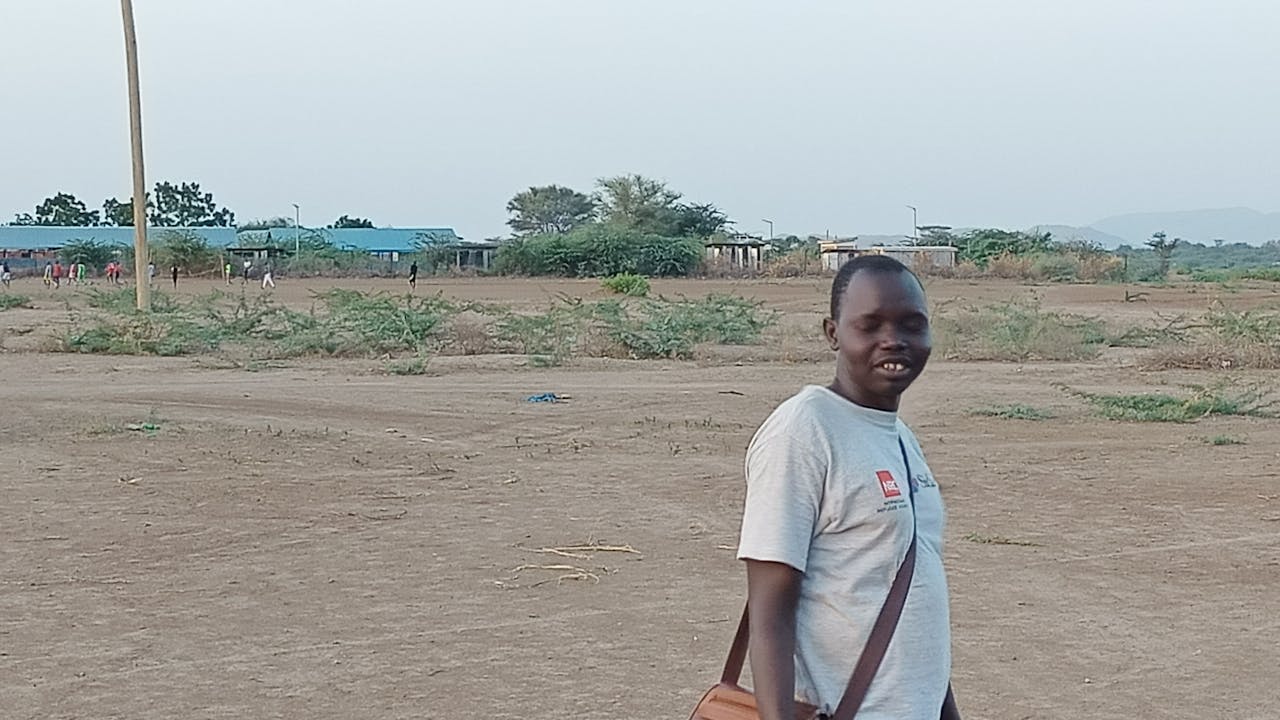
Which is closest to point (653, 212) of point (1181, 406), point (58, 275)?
point (58, 275)

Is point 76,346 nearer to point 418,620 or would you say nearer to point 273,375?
point 273,375

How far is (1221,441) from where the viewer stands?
47.3 ft

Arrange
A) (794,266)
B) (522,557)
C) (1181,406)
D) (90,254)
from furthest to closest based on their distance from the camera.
A: (90,254) < (794,266) < (1181,406) < (522,557)

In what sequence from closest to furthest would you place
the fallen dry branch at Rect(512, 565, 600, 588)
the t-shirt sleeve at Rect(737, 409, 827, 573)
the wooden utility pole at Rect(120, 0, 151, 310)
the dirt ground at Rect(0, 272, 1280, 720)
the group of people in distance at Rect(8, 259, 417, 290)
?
the t-shirt sleeve at Rect(737, 409, 827, 573) < the dirt ground at Rect(0, 272, 1280, 720) < the fallen dry branch at Rect(512, 565, 600, 588) < the wooden utility pole at Rect(120, 0, 151, 310) < the group of people in distance at Rect(8, 259, 417, 290)

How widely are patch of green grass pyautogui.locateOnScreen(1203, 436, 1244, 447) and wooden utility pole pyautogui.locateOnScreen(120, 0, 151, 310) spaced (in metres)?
19.5

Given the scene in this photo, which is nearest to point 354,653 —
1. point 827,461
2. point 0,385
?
point 827,461

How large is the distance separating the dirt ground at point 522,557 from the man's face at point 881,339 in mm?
3493

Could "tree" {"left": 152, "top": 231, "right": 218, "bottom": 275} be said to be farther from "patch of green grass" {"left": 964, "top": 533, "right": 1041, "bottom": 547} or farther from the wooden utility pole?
"patch of green grass" {"left": 964, "top": 533, "right": 1041, "bottom": 547}

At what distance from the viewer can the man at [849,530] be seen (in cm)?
277

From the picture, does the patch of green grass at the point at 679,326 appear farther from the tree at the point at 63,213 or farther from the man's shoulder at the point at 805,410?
the tree at the point at 63,213

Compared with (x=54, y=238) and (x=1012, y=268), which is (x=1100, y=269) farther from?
(x=54, y=238)

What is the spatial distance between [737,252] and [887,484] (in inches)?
3287

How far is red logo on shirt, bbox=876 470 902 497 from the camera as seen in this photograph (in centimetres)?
280

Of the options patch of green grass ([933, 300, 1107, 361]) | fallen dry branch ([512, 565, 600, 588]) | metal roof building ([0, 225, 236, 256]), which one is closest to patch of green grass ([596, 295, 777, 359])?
patch of green grass ([933, 300, 1107, 361])
